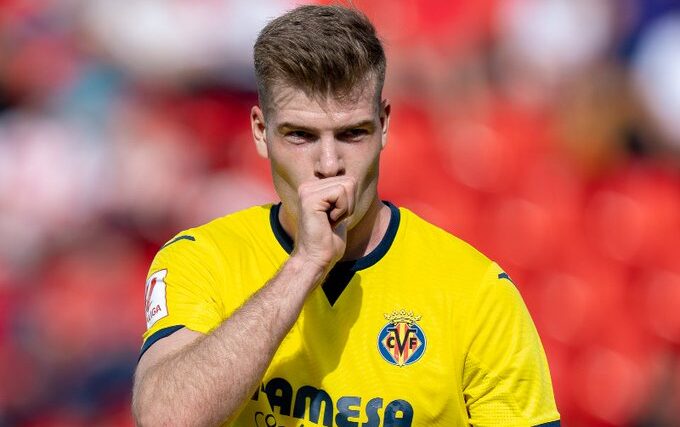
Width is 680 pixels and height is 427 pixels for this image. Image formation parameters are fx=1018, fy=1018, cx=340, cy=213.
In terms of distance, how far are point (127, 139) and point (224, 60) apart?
1.79ft

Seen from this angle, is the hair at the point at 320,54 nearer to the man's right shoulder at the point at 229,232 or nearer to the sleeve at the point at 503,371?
the man's right shoulder at the point at 229,232

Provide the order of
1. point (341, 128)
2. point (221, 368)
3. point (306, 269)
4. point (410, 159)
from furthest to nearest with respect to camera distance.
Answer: point (410, 159) < point (341, 128) < point (306, 269) < point (221, 368)

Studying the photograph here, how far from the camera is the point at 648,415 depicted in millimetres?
4242

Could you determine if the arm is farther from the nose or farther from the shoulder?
the shoulder

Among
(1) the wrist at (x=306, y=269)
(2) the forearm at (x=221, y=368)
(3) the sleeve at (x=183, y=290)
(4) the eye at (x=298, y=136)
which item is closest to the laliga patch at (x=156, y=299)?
(3) the sleeve at (x=183, y=290)

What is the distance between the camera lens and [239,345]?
2.04m

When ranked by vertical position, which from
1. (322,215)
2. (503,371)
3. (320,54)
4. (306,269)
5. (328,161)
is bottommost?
(503,371)

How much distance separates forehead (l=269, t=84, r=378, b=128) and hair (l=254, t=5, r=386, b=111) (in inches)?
0.4

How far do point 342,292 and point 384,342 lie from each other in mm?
162

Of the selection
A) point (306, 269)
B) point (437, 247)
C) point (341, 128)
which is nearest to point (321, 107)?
point (341, 128)

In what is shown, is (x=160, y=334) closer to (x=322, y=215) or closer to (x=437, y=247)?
(x=322, y=215)

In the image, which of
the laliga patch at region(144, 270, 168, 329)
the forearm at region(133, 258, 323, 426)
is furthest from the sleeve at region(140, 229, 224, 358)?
the forearm at region(133, 258, 323, 426)

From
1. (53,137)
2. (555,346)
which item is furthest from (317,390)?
(53,137)

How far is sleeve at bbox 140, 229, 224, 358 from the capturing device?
2.22 m
